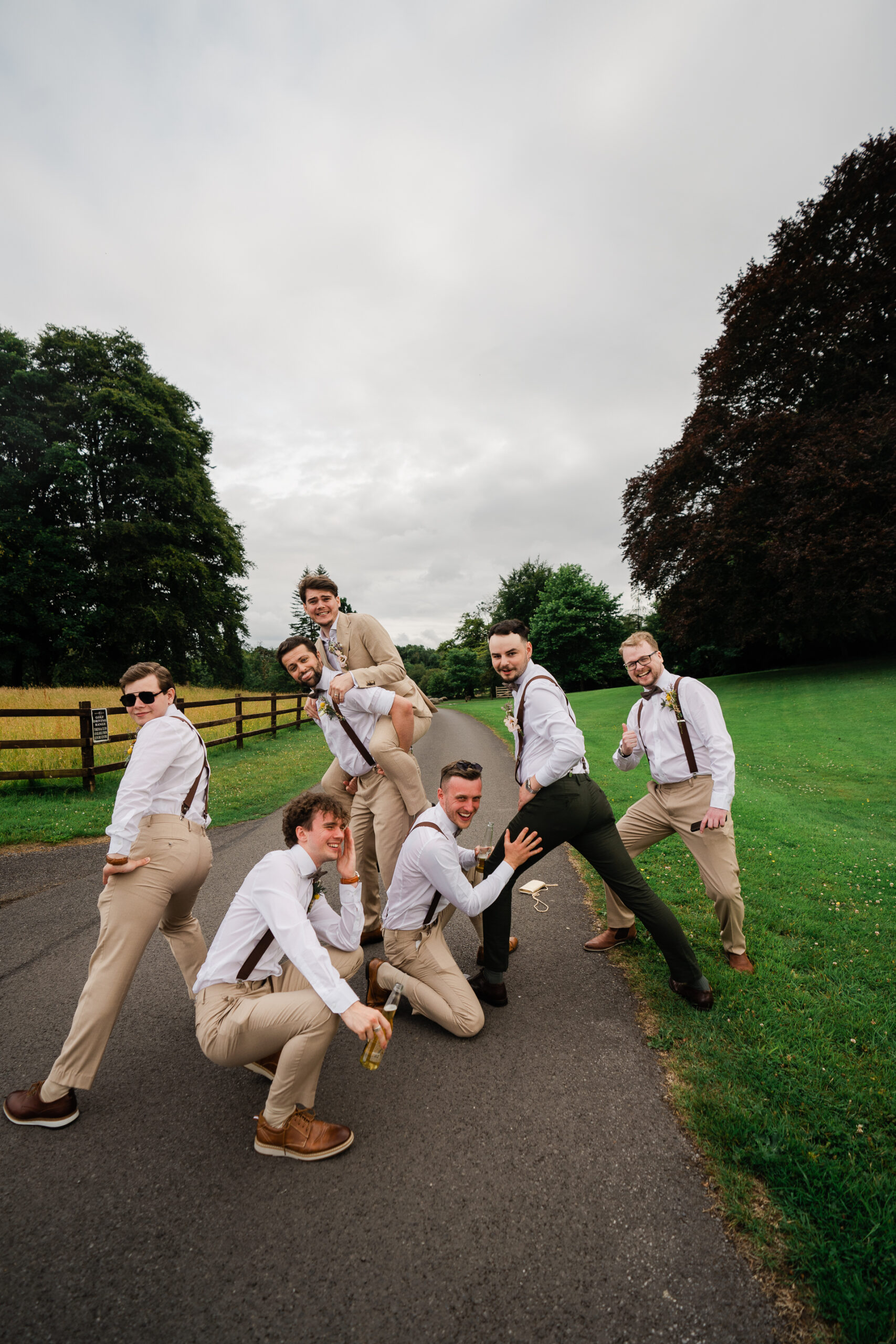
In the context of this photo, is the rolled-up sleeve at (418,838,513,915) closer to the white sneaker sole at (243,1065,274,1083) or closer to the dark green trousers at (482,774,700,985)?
the dark green trousers at (482,774,700,985)

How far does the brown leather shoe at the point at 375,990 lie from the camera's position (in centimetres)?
367

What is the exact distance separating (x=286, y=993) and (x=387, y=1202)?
2.94 feet

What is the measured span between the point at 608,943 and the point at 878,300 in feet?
91.3

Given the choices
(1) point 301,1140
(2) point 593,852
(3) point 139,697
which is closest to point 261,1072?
(1) point 301,1140

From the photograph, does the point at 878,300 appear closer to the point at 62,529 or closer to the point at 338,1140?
the point at 338,1140

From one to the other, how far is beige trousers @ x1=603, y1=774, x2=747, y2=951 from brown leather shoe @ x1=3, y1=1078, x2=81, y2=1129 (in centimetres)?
374

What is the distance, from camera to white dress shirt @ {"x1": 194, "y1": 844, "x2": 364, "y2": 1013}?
2545 mm

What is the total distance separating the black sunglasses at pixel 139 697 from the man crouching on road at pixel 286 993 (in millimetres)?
1072

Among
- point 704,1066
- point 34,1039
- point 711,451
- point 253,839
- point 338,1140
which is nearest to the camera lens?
point 338,1140

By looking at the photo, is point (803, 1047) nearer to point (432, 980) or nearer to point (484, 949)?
point (484, 949)

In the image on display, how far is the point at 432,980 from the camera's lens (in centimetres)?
358

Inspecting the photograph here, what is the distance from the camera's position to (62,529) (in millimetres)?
26297

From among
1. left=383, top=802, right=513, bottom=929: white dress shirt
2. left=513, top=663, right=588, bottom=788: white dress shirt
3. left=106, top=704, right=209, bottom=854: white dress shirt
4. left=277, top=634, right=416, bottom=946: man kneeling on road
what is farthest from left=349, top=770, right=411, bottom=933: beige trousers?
left=106, top=704, right=209, bottom=854: white dress shirt

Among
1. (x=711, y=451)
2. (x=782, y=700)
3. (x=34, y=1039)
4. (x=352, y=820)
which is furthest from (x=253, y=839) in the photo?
(x=711, y=451)
